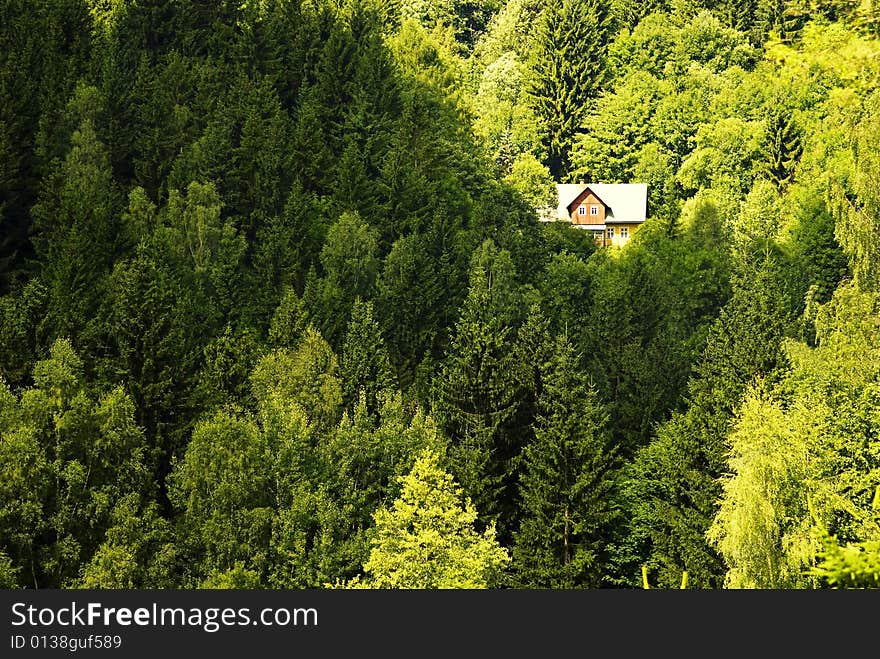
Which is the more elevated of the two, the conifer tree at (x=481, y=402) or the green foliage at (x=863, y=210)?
the green foliage at (x=863, y=210)

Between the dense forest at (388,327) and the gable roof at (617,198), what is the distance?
315 inches

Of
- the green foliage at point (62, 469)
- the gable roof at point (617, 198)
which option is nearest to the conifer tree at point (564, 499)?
the green foliage at point (62, 469)

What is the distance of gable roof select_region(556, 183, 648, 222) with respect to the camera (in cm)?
14412

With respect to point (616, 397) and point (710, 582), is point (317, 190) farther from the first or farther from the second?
point (710, 582)

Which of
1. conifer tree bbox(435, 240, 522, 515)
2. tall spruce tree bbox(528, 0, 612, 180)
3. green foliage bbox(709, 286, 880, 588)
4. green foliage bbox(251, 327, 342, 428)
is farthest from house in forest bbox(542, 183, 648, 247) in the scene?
green foliage bbox(709, 286, 880, 588)

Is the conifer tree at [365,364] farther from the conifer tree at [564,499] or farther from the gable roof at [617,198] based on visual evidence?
the gable roof at [617,198]

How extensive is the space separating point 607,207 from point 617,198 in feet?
5.51

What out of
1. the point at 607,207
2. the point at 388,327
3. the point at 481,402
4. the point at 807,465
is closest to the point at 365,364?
the point at 481,402

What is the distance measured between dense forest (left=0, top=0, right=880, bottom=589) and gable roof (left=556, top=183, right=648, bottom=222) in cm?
800

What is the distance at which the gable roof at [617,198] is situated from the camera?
144 metres

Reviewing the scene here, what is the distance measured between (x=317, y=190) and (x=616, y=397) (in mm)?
30405

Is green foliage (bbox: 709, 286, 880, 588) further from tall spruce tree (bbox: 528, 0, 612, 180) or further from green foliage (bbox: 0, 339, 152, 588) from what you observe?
tall spruce tree (bbox: 528, 0, 612, 180)

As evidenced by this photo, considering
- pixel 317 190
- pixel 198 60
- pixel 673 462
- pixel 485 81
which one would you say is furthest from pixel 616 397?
pixel 485 81

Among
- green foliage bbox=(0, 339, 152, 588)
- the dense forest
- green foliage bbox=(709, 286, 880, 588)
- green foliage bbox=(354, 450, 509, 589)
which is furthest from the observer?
green foliage bbox=(0, 339, 152, 588)
